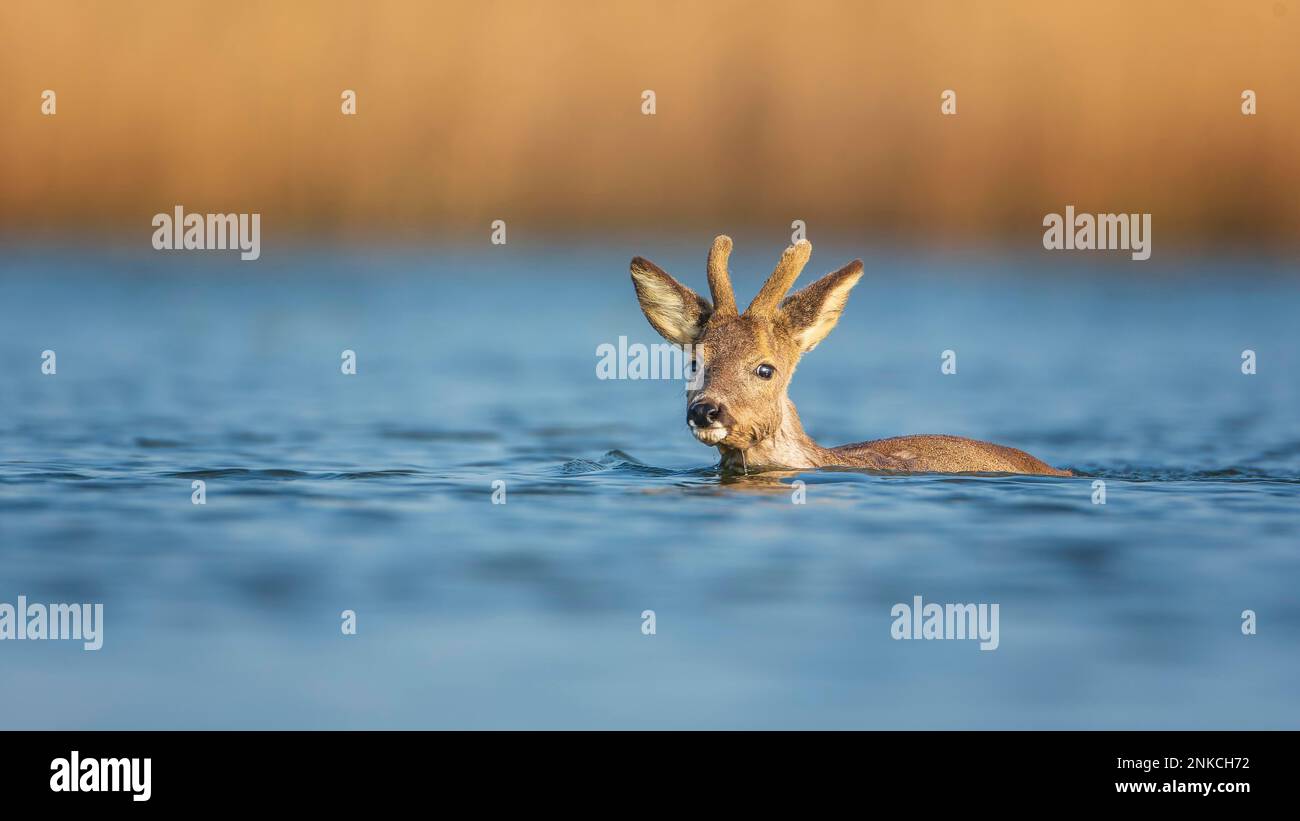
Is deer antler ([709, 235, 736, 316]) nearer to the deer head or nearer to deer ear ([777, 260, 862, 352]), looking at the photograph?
the deer head

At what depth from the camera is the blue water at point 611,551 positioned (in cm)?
809

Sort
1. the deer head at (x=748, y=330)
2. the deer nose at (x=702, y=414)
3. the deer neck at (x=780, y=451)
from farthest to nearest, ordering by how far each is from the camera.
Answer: the deer neck at (x=780, y=451), the deer head at (x=748, y=330), the deer nose at (x=702, y=414)

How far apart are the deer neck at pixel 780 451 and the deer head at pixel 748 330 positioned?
17 millimetres

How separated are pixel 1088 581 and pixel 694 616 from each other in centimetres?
243

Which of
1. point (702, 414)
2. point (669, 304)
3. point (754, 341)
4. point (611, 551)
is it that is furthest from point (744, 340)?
point (611, 551)

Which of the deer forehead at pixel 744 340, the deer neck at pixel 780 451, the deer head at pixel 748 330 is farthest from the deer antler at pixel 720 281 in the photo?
the deer neck at pixel 780 451

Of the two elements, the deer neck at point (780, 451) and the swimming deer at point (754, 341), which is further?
the deer neck at point (780, 451)

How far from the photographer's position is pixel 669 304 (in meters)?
13.4

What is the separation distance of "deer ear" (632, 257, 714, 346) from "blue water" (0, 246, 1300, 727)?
44.5 inches

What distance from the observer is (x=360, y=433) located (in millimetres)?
18297

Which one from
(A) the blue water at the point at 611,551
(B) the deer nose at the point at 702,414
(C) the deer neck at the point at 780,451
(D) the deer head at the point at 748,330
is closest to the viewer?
(A) the blue water at the point at 611,551

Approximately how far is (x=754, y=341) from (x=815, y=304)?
0.61m

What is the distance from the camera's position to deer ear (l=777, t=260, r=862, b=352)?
13227 mm

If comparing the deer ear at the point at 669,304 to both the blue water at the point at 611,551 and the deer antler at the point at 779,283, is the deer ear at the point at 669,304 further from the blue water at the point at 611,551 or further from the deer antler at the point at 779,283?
the blue water at the point at 611,551
